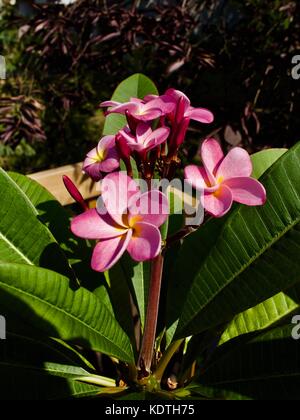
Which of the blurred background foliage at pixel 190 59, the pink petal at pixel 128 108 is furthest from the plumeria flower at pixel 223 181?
the blurred background foliage at pixel 190 59

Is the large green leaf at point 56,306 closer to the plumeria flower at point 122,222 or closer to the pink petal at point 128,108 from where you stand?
the plumeria flower at point 122,222

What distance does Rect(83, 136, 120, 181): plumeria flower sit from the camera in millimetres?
713

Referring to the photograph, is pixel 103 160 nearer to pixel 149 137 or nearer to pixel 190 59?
pixel 149 137

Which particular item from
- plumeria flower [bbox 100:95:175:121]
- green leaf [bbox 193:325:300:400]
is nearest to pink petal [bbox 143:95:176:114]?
plumeria flower [bbox 100:95:175:121]

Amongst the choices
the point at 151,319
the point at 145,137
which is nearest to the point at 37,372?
the point at 151,319

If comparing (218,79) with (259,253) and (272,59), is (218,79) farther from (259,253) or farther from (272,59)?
(259,253)

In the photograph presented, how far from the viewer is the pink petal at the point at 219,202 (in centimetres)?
62

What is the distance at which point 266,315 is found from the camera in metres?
0.90

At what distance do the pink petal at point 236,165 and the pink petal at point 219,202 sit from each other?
1.2 inches

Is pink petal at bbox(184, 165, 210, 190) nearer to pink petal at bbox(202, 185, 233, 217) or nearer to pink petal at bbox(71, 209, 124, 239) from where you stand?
pink petal at bbox(202, 185, 233, 217)

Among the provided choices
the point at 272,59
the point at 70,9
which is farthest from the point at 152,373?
the point at 70,9

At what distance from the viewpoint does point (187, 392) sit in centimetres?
81

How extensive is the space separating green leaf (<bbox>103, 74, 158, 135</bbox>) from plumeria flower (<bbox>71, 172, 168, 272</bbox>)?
0.37 meters
